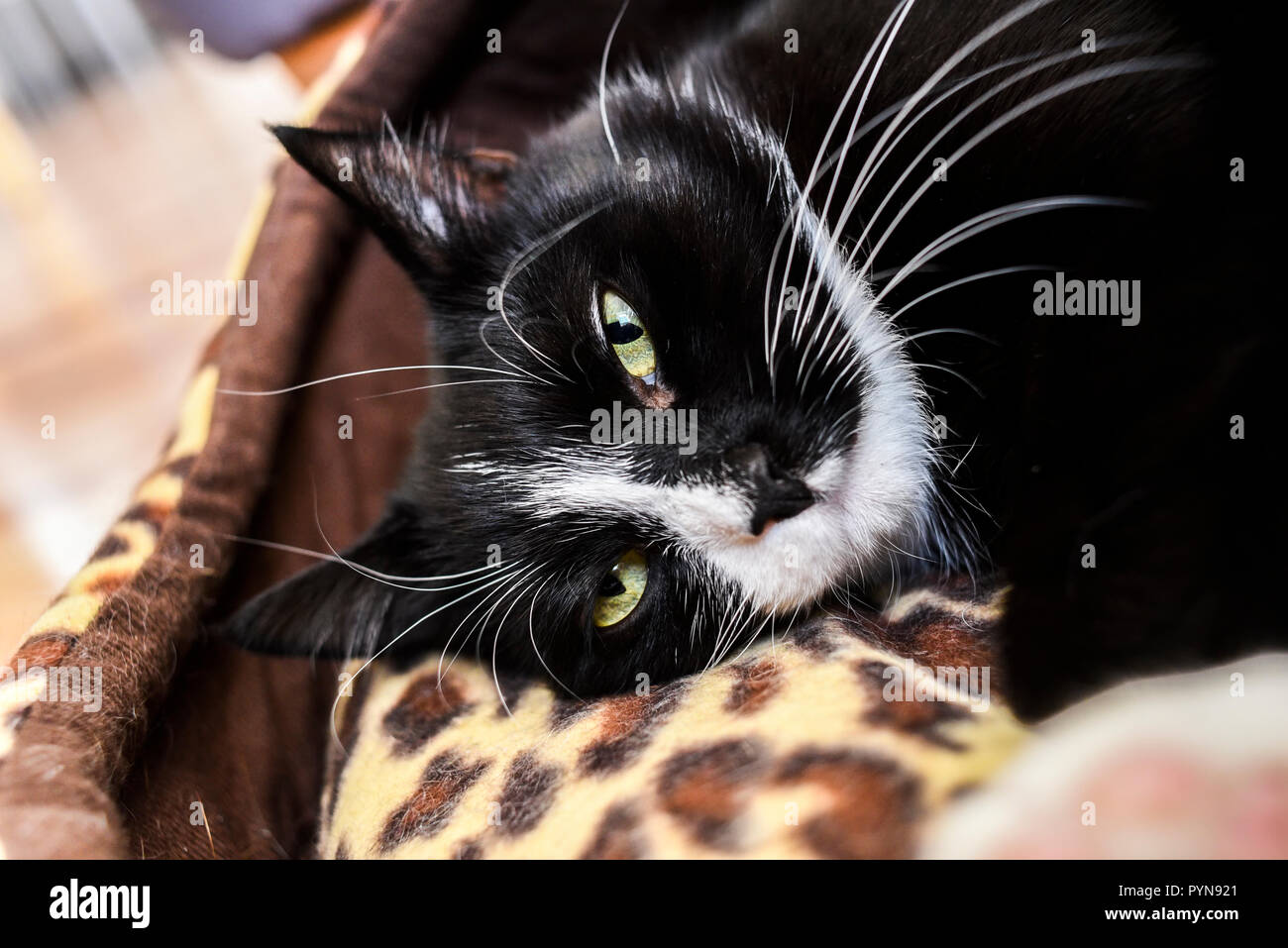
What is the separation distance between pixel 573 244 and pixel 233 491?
553 millimetres

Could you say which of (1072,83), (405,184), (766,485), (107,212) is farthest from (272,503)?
(107,212)

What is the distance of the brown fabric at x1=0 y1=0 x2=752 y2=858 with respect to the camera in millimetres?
878

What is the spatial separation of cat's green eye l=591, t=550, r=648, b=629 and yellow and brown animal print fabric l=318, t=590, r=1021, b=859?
0.08 meters

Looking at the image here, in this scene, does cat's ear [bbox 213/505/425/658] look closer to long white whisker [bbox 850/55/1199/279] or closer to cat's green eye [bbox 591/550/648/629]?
cat's green eye [bbox 591/550/648/629]

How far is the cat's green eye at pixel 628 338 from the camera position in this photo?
0.85 m

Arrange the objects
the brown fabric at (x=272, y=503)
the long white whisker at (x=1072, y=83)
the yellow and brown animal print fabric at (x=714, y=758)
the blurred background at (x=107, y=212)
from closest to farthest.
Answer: the yellow and brown animal print fabric at (x=714, y=758)
the long white whisker at (x=1072, y=83)
the brown fabric at (x=272, y=503)
the blurred background at (x=107, y=212)

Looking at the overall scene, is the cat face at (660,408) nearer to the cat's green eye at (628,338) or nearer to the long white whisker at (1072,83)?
the cat's green eye at (628,338)

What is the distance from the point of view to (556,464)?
902 mm

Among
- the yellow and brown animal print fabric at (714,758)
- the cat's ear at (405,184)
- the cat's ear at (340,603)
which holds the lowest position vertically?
the yellow and brown animal print fabric at (714,758)

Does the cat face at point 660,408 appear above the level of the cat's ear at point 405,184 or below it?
below

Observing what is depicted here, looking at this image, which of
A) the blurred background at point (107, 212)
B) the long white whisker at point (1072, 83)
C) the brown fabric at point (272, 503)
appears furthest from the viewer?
the blurred background at point (107, 212)

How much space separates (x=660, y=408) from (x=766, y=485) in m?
0.13

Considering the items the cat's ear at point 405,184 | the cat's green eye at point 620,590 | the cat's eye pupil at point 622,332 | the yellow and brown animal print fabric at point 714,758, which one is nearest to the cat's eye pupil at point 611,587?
the cat's green eye at point 620,590
